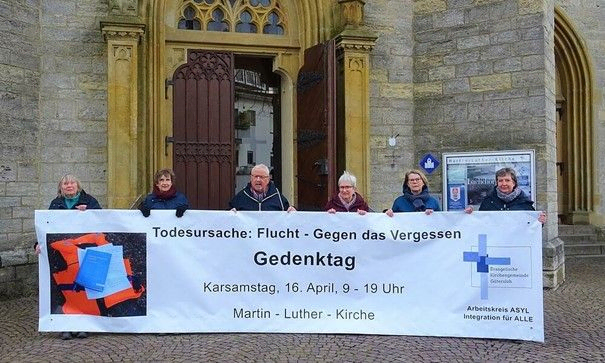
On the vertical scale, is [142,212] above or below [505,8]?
below

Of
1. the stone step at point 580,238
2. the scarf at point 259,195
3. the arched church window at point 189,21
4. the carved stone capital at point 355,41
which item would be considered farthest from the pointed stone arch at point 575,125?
the scarf at point 259,195

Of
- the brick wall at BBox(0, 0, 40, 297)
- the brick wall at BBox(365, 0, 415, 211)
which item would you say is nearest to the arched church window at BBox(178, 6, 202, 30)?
the brick wall at BBox(0, 0, 40, 297)

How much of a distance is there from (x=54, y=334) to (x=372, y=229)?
9.79 feet

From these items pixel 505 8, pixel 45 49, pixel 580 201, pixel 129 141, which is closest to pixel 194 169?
pixel 129 141

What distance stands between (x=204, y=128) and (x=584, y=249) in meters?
8.02

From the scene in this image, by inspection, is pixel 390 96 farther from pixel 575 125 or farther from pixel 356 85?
pixel 575 125

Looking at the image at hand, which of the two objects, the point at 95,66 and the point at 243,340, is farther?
the point at 95,66

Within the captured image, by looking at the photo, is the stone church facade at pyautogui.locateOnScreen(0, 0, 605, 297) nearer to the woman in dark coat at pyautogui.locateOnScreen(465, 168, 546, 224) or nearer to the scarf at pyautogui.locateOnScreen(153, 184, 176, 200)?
the scarf at pyautogui.locateOnScreen(153, 184, 176, 200)

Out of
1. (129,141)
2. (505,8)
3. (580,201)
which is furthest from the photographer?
(580,201)

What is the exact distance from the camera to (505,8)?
29.4ft

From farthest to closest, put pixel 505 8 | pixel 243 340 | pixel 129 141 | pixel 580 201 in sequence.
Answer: pixel 580 201 < pixel 505 8 < pixel 129 141 < pixel 243 340

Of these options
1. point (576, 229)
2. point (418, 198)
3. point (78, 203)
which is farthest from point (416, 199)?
point (576, 229)

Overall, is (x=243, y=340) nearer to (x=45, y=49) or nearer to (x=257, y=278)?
(x=257, y=278)

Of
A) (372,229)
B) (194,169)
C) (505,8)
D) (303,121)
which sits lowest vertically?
(372,229)
